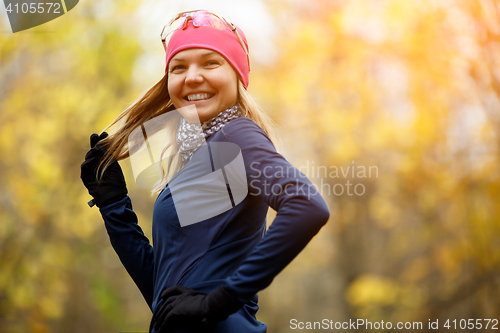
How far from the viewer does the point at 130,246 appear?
160cm

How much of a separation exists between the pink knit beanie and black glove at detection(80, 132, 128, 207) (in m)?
0.47

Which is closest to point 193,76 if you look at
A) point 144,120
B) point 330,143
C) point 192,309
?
point 144,120

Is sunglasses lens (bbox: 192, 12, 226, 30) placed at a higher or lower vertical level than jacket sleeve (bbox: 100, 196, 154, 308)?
higher

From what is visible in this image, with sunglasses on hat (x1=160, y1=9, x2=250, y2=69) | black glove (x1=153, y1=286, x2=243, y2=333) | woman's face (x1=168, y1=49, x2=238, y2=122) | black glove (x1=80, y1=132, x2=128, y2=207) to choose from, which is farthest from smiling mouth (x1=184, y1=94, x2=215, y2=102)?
black glove (x1=153, y1=286, x2=243, y2=333)

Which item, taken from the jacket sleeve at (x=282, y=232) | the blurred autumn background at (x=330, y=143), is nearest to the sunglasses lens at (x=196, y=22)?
the jacket sleeve at (x=282, y=232)

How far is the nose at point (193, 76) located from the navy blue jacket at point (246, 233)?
0.21 m

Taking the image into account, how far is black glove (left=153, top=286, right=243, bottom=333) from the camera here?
1.12m

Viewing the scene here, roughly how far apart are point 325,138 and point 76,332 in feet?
16.3

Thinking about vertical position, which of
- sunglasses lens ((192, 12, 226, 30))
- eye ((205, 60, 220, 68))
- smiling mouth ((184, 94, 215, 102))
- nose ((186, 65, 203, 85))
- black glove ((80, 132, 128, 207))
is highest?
sunglasses lens ((192, 12, 226, 30))

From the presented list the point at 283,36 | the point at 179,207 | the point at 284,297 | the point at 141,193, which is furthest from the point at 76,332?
the point at 179,207

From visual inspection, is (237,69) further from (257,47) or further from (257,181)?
(257,47)

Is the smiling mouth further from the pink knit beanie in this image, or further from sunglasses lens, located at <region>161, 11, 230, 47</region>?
sunglasses lens, located at <region>161, 11, 230, 47</region>

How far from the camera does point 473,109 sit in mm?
5090

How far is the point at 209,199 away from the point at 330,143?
5317 mm
